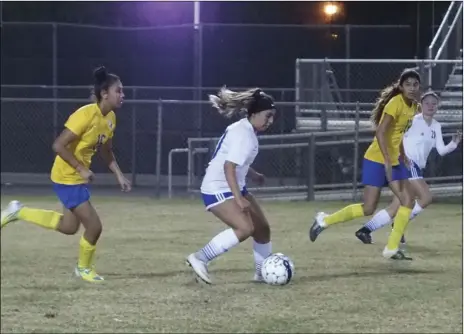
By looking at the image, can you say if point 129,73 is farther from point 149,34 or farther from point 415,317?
point 415,317

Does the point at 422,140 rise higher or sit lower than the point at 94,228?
higher

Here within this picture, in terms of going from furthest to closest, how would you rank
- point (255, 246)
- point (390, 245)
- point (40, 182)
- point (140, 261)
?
point (40, 182) < point (140, 261) < point (390, 245) < point (255, 246)

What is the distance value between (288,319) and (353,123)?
3.98m

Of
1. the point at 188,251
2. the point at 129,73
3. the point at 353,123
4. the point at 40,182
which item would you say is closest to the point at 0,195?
the point at 40,182

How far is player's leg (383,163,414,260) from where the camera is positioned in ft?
14.4

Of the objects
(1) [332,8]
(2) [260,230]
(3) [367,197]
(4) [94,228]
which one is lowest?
(2) [260,230]

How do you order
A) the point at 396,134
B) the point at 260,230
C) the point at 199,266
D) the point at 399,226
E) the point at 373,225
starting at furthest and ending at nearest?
the point at 399,226 < the point at 199,266 < the point at 373,225 < the point at 260,230 < the point at 396,134

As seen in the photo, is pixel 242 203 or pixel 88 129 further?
pixel 242 203

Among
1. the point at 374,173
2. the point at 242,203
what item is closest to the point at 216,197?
the point at 242,203

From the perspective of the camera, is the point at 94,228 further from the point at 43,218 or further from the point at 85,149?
the point at 85,149

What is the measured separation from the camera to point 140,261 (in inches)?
450

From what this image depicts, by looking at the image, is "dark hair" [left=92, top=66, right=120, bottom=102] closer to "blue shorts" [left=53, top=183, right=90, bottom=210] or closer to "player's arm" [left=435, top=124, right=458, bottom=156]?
"blue shorts" [left=53, top=183, right=90, bottom=210]

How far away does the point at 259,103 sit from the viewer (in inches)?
156

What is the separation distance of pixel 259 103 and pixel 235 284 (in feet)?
20.0
